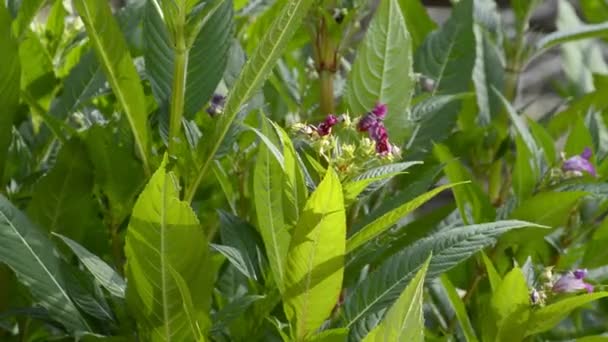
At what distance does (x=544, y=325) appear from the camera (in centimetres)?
69

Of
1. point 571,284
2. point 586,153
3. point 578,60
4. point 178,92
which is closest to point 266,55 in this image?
point 178,92

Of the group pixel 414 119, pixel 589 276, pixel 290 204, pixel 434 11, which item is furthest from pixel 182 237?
pixel 434 11

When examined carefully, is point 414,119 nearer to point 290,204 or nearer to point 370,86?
point 370,86

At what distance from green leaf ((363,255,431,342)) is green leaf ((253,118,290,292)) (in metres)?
0.11

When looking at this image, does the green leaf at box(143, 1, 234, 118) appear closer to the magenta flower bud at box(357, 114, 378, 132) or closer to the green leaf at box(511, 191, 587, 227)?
the magenta flower bud at box(357, 114, 378, 132)

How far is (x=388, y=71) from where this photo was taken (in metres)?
0.77

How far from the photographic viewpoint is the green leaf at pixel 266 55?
0.60 metres

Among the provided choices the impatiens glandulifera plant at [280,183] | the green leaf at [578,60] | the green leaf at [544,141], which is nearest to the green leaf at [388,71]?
the impatiens glandulifera plant at [280,183]

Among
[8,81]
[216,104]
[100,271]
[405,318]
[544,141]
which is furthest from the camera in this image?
[544,141]

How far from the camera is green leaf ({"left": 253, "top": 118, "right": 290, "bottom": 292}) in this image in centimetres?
62

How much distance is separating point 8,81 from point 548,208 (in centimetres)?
42

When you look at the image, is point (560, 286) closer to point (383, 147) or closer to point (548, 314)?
point (548, 314)

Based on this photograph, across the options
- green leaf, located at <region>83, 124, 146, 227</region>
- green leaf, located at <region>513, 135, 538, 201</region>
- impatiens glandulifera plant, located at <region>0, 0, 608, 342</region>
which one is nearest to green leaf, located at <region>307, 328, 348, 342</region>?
impatiens glandulifera plant, located at <region>0, 0, 608, 342</region>

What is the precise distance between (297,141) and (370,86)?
0.25ft
